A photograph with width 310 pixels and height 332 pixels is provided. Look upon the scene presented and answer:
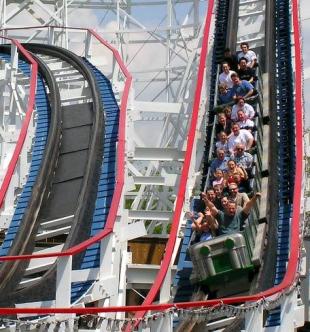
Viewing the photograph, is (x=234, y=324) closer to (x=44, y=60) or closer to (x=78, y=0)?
(x=44, y=60)

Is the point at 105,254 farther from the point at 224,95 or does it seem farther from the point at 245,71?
the point at 245,71

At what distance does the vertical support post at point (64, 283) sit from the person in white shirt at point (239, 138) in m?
2.69

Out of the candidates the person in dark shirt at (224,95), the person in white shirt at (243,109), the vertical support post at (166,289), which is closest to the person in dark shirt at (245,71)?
the person in dark shirt at (224,95)

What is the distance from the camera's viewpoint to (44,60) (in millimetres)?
12977

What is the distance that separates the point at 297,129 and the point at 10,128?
3.69 meters

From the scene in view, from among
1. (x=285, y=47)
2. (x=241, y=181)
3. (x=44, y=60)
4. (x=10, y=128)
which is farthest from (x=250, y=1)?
(x=241, y=181)

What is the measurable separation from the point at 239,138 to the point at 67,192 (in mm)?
1754

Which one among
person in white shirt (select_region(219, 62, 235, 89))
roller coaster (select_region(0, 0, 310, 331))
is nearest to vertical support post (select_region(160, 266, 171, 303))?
roller coaster (select_region(0, 0, 310, 331))

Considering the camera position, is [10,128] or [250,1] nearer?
[10,128]

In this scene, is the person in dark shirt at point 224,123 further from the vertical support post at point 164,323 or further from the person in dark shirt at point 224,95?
the vertical support post at point 164,323

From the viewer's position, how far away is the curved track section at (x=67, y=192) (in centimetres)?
827

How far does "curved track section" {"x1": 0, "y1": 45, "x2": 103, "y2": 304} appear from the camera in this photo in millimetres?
8266

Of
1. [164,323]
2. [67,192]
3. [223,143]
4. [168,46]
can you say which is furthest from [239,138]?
[168,46]

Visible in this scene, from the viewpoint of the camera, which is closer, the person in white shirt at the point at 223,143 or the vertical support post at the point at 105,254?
the vertical support post at the point at 105,254
